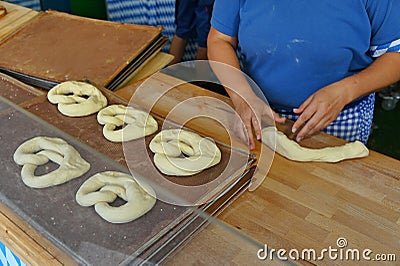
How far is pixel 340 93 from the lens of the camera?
1.04 meters

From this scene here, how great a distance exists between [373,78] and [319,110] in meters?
0.18

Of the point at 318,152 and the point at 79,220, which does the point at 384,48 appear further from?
the point at 79,220

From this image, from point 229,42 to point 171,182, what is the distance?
0.54m

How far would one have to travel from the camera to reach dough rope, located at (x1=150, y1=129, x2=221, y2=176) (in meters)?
0.90

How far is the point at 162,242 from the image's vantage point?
2.43 feet

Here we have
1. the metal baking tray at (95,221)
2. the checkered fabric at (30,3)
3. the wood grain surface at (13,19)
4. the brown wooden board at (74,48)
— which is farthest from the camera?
the checkered fabric at (30,3)

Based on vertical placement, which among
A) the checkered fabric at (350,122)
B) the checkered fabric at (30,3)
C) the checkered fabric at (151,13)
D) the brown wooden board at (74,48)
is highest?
the brown wooden board at (74,48)

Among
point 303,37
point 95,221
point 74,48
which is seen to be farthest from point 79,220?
point 74,48

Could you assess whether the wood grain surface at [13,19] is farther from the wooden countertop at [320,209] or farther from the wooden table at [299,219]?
the wooden countertop at [320,209]

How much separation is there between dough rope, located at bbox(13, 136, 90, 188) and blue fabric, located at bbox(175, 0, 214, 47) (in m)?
1.45

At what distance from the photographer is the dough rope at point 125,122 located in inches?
39.4

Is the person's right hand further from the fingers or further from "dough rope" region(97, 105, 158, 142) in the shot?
"dough rope" region(97, 105, 158, 142)

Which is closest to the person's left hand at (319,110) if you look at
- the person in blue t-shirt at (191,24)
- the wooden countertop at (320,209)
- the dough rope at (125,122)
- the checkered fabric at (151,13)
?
the wooden countertop at (320,209)

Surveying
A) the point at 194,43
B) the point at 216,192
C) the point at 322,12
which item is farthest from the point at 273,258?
the point at 194,43
